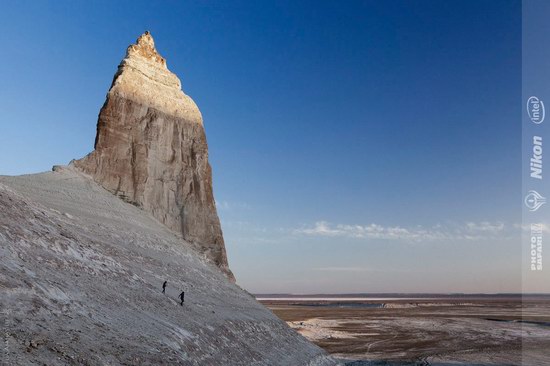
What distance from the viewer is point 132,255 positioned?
71.8ft

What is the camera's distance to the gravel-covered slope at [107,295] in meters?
11.3

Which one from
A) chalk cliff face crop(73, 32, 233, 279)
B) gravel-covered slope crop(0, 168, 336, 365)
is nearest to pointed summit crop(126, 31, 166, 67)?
chalk cliff face crop(73, 32, 233, 279)

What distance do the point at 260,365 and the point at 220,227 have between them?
1948 centimetres

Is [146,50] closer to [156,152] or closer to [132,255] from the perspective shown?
[156,152]

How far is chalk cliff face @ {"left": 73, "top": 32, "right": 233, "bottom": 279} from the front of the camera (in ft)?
108

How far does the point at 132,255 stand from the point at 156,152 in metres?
15.1

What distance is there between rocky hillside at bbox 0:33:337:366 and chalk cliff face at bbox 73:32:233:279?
0.09m

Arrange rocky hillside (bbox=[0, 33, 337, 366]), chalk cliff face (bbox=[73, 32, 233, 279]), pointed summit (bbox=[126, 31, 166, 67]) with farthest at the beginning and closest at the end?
pointed summit (bbox=[126, 31, 166, 67])
chalk cliff face (bbox=[73, 32, 233, 279])
rocky hillside (bbox=[0, 33, 337, 366])

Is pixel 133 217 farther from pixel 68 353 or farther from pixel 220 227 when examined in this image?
pixel 68 353

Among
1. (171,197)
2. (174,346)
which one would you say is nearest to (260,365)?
(174,346)

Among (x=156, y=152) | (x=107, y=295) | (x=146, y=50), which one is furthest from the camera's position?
(x=146, y=50)

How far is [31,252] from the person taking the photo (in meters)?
14.6

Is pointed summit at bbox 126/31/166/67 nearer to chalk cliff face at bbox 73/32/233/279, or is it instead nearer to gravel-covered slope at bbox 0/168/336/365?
chalk cliff face at bbox 73/32/233/279

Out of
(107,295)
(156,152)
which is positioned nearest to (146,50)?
(156,152)
